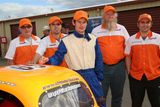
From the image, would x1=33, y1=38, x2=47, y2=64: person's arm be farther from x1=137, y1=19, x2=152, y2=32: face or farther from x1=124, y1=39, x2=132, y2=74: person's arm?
x1=137, y1=19, x2=152, y2=32: face

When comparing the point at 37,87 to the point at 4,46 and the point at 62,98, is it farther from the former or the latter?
the point at 4,46

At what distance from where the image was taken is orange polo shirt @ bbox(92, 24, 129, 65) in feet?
19.9

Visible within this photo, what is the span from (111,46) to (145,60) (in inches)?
24.5

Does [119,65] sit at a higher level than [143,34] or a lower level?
lower

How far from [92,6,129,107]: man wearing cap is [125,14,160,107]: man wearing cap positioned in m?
0.19

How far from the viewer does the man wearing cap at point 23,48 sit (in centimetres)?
627

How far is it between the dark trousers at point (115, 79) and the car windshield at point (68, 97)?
2.07 meters

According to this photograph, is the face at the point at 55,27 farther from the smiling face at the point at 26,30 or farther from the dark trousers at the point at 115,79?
the dark trousers at the point at 115,79

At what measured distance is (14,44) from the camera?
6352 millimetres

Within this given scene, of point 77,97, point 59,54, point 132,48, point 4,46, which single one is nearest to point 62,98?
point 77,97

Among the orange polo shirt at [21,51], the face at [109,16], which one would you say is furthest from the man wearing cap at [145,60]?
the orange polo shirt at [21,51]

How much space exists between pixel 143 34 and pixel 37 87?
2706 mm

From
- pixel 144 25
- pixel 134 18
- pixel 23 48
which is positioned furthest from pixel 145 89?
pixel 134 18

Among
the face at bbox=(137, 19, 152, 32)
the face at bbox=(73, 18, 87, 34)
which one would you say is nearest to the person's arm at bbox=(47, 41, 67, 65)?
the face at bbox=(73, 18, 87, 34)
